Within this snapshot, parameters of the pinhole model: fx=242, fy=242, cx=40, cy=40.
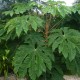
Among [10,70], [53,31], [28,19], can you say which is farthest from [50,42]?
[10,70]

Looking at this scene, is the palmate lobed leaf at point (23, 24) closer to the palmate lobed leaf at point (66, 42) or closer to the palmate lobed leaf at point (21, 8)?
the palmate lobed leaf at point (21, 8)

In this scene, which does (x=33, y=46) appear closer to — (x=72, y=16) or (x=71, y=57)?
(x=71, y=57)

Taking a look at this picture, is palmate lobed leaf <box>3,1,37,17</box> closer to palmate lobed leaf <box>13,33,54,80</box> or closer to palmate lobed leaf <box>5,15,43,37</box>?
palmate lobed leaf <box>5,15,43,37</box>

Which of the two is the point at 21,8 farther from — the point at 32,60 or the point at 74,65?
the point at 74,65

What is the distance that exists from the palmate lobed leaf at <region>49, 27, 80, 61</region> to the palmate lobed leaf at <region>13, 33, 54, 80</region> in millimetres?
119

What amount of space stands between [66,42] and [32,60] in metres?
0.38

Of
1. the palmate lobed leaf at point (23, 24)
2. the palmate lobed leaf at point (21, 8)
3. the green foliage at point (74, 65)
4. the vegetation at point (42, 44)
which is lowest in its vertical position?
the green foliage at point (74, 65)

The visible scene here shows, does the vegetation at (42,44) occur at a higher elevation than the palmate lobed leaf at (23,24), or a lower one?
lower

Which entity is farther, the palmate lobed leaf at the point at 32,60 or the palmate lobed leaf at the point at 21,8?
the palmate lobed leaf at the point at 21,8

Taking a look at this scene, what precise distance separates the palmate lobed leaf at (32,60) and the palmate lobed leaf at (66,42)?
4.7 inches

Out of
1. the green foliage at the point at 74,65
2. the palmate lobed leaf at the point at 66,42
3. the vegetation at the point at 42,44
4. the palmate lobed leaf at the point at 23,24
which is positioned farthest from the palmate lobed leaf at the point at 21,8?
the green foliage at the point at 74,65

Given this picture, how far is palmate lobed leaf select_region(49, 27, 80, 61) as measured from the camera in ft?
7.57

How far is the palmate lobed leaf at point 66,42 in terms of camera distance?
231 centimetres

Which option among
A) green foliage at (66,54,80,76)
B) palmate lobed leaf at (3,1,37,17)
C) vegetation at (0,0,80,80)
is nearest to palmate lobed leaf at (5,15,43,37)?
vegetation at (0,0,80,80)
